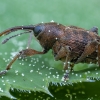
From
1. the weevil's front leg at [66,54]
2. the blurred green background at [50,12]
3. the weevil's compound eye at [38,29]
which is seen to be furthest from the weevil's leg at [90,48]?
the blurred green background at [50,12]

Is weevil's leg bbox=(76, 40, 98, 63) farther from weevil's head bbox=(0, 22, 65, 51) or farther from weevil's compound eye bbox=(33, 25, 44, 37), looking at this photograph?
weevil's compound eye bbox=(33, 25, 44, 37)

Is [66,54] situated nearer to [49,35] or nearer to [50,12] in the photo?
[49,35]

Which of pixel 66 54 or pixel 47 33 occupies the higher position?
pixel 47 33

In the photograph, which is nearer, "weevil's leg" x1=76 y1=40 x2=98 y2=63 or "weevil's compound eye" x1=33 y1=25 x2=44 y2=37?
"weevil's leg" x1=76 y1=40 x2=98 y2=63

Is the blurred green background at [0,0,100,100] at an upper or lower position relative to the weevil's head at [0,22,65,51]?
upper

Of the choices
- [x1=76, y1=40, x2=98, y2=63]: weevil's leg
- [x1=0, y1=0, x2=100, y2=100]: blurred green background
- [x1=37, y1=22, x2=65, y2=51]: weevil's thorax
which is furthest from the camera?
[x1=0, y1=0, x2=100, y2=100]: blurred green background

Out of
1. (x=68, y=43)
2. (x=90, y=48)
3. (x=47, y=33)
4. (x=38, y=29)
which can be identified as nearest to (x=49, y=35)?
(x=47, y=33)

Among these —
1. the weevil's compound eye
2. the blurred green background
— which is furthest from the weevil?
the blurred green background
